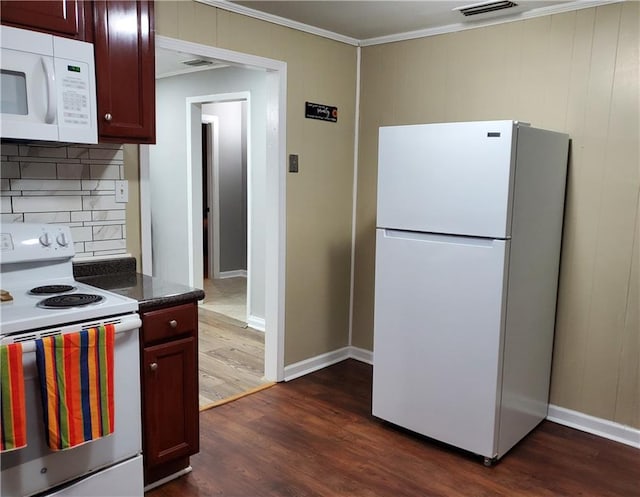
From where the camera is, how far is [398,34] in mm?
3477

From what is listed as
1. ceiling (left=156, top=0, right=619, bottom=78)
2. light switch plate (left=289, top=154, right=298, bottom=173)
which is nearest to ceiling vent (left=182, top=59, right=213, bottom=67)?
ceiling (left=156, top=0, right=619, bottom=78)

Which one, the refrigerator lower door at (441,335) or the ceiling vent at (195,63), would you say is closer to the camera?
the refrigerator lower door at (441,335)

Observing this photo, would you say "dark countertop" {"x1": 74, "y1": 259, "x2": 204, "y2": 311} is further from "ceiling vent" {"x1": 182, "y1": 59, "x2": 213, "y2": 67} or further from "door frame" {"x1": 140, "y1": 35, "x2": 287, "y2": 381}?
"ceiling vent" {"x1": 182, "y1": 59, "x2": 213, "y2": 67}

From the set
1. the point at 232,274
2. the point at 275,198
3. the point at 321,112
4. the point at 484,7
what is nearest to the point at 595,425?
the point at 275,198

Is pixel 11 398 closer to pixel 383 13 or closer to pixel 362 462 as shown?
pixel 362 462

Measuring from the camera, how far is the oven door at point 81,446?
176 cm

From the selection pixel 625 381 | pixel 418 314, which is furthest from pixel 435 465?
pixel 625 381

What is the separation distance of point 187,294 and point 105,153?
0.81m

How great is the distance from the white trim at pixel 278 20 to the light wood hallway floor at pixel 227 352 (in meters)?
2.18

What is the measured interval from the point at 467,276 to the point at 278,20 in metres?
1.82

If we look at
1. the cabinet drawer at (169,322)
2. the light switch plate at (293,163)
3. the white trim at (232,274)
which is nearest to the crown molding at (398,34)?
the light switch plate at (293,163)

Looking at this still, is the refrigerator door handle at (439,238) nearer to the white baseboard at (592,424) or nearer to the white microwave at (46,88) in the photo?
the white baseboard at (592,424)

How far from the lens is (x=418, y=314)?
2.70 m

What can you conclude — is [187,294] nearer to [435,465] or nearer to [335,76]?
[435,465]
